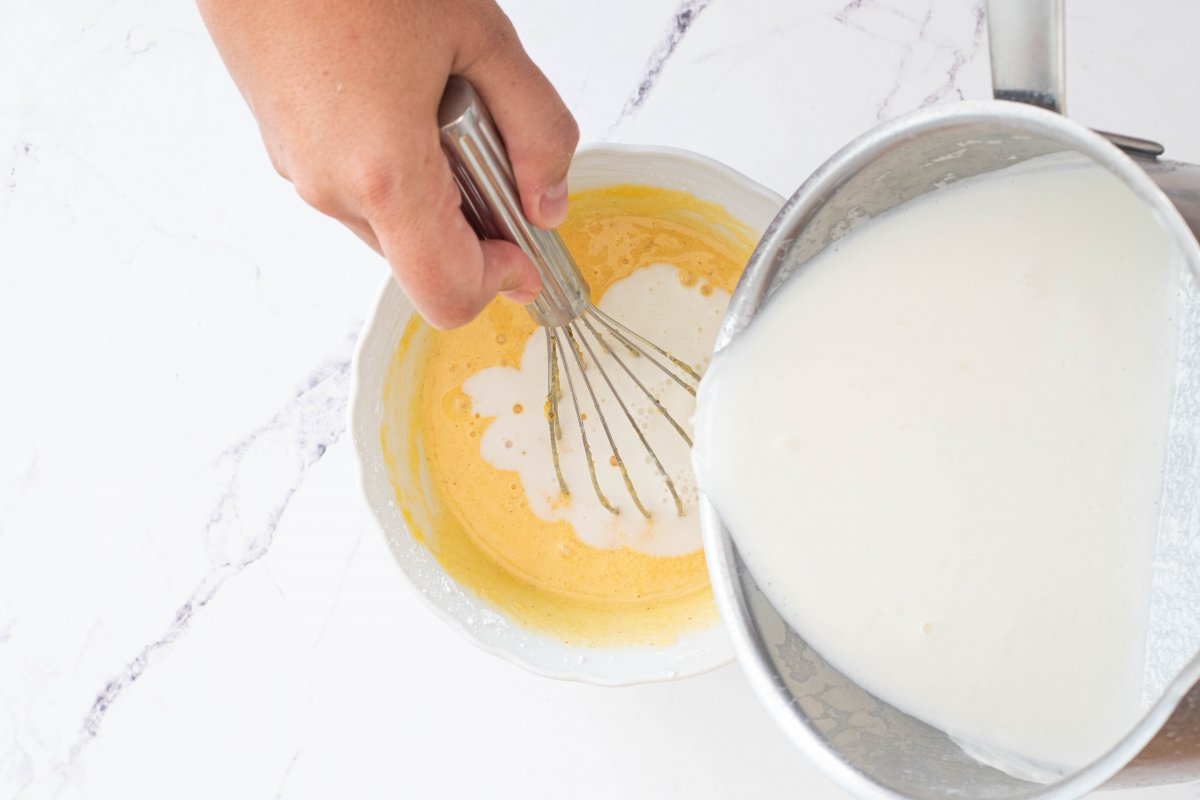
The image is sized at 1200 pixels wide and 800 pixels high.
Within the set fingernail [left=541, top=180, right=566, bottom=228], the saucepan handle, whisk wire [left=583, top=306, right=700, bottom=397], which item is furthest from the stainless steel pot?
whisk wire [left=583, top=306, right=700, bottom=397]

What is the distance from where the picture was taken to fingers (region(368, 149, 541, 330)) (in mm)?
496

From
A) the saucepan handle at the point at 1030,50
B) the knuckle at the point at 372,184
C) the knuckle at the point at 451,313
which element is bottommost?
the knuckle at the point at 451,313

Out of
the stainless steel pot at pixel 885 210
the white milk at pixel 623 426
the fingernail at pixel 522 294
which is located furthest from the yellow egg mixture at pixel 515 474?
the stainless steel pot at pixel 885 210

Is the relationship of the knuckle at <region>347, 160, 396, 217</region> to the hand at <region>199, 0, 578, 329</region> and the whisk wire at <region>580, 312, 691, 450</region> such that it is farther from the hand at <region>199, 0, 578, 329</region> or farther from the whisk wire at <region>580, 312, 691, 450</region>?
the whisk wire at <region>580, 312, 691, 450</region>

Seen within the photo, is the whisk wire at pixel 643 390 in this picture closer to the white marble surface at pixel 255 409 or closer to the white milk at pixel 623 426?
the white milk at pixel 623 426

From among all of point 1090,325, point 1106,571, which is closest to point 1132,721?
Result: point 1106,571

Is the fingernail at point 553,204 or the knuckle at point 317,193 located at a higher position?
the knuckle at point 317,193

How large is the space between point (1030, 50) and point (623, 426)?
0.42 m

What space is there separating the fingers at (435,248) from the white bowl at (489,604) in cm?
17

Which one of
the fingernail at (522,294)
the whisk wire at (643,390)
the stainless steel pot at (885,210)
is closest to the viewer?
the stainless steel pot at (885,210)

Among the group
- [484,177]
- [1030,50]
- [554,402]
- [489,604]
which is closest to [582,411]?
[554,402]

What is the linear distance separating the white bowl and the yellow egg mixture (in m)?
0.02

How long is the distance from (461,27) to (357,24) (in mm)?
50

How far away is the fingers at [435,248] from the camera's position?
1.63 ft
